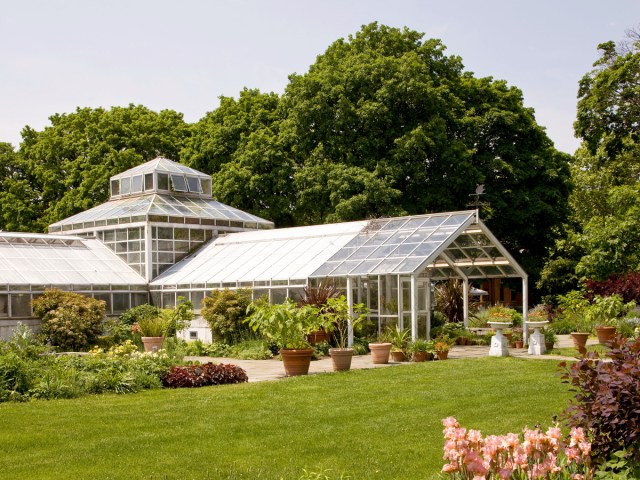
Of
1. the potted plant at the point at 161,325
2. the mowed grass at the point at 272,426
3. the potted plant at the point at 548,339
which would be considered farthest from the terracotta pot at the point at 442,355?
the potted plant at the point at 161,325

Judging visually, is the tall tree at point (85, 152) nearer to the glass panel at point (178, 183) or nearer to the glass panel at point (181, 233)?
the glass panel at point (178, 183)

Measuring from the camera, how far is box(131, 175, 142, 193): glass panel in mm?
30094

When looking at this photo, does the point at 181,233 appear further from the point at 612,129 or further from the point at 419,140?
the point at 612,129

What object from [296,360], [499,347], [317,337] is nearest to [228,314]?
[317,337]

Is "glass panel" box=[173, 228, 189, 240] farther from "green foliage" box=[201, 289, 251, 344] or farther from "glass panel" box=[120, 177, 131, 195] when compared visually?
"green foliage" box=[201, 289, 251, 344]

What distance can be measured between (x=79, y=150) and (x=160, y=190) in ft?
35.1

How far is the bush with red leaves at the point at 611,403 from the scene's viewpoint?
5.67 meters

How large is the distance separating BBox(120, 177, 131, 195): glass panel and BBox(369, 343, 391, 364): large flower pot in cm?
1656

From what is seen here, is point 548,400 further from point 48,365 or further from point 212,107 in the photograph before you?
point 212,107

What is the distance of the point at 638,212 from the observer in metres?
27.2

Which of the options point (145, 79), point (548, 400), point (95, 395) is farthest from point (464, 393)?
point (145, 79)

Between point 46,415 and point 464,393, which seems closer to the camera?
point 46,415

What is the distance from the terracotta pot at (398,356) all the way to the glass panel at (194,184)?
583 inches

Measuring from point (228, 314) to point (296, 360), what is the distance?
7.51 m
